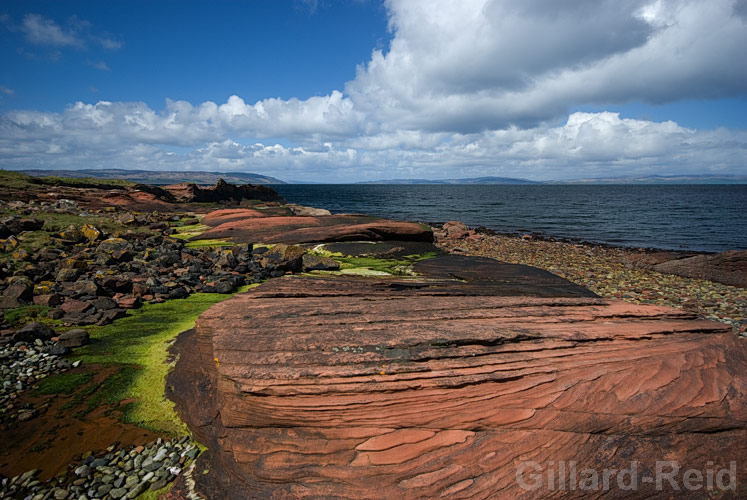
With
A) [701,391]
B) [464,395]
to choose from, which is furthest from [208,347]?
[701,391]

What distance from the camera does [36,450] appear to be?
493cm

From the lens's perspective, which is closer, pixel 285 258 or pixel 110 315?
pixel 110 315

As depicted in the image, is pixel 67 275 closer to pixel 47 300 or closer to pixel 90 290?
pixel 90 290

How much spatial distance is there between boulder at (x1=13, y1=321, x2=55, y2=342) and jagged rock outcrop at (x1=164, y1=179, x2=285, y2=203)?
48.4 meters

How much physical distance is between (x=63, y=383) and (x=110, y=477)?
9.47 ft

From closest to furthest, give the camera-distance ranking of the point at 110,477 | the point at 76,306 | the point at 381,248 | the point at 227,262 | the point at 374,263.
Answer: the point at 110,477, the point at 76,306, the point at 227,262, the point at 374,263, the point at 381,248

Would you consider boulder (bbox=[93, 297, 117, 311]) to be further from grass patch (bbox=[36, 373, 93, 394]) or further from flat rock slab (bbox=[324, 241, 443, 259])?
flat rock slab (bbox=[324, 241, 443, 259])

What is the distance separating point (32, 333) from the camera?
24.3 feet

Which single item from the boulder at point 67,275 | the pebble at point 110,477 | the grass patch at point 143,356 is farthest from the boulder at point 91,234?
the pebble at point 110,477

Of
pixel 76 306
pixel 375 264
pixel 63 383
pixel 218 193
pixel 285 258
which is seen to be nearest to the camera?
pixel 63 383

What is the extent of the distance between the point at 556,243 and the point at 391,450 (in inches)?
1321

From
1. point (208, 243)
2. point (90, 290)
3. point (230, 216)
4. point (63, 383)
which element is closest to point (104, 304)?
point (90, 290)

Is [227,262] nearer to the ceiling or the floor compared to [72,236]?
nearer to the floor

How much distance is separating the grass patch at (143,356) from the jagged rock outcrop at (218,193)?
47.0 meters
